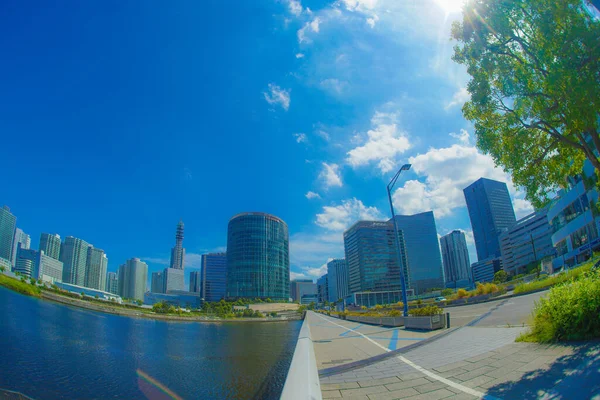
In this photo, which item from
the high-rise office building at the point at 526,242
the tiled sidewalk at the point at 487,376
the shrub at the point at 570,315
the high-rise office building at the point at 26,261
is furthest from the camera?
the high-rise office building at the point at 26,261

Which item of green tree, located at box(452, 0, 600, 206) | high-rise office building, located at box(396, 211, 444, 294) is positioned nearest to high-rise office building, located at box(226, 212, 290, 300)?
high-rise office building, located at box(396, 211, 444, 294)

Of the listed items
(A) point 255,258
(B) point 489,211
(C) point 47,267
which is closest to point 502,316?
(A) point 255,258

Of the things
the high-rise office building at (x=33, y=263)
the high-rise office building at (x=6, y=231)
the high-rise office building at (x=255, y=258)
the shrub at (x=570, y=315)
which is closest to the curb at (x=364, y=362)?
the shrub at (x=570, y=315)

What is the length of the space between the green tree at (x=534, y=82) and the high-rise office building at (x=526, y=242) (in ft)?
398

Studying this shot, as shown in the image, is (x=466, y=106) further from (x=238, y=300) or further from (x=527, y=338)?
(x=238, y=300)

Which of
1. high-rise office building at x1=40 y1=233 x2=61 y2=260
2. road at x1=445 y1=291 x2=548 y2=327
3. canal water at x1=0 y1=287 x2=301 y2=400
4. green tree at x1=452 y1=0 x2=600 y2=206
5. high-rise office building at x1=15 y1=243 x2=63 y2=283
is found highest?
high-rise office building at x1=40 y1=233 x2=61 y2=260

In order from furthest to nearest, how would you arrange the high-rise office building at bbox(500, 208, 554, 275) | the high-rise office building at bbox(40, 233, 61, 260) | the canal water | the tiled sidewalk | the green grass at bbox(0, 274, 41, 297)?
the high-rise office building at bbox(40, 233, 61, 260) → the high-rise office building at bbox(500, 208, 554, 275) → the green grass at bbox(0, 274, 41, 297) → the canal water → the tiled sidewalk

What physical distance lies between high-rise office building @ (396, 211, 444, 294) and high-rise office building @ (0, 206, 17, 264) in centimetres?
20502

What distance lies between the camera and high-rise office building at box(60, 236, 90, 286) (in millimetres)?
183250

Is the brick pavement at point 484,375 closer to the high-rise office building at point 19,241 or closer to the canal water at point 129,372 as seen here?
the canal water at point 129,372

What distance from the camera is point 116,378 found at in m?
14.7

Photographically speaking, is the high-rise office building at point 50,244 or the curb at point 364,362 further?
the high-rise office building at point 50,244

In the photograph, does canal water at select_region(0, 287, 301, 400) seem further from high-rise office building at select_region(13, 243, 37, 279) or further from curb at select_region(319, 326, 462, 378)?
high-rise office building at select_region(13, 243, 37, 279)

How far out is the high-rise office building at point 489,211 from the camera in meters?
168
